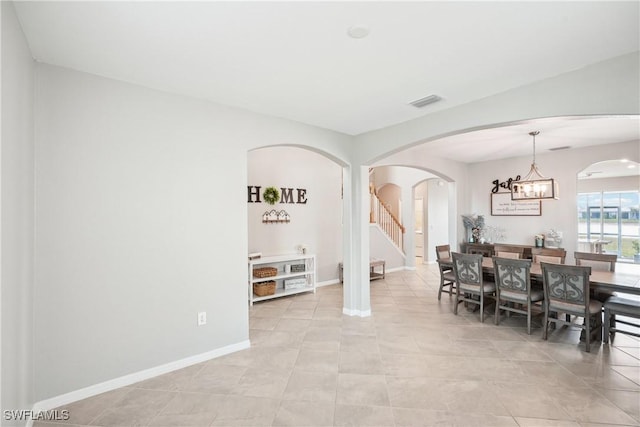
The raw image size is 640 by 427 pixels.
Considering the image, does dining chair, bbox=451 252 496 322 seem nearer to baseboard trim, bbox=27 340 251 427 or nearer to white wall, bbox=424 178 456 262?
baseboard trim, bbox=27 340 251 427

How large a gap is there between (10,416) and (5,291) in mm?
790

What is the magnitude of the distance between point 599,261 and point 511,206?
2380 mm

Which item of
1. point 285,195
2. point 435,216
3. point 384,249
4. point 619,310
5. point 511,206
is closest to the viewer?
point 619,310

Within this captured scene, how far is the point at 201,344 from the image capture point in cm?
313

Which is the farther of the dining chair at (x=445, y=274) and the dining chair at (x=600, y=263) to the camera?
the dining chair at (x=445, y=274)

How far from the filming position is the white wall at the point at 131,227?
94.2 inches

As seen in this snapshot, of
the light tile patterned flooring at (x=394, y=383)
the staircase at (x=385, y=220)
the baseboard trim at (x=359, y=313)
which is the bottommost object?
the light tile patterned flooring at (x=394, y=383)

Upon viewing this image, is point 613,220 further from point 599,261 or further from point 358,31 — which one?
point 358,31

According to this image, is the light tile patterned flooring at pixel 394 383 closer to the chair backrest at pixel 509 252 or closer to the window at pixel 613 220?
the chair backrest at pixel 509 252

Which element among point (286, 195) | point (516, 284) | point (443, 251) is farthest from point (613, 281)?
point (286, 195)

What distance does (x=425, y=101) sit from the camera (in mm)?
3156

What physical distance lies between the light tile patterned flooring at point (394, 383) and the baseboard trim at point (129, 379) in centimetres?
6

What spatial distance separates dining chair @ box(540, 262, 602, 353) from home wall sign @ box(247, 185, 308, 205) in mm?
3917

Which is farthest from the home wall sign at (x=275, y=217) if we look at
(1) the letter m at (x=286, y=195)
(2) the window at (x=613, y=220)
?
(2) the window at (x=613, y=220)
